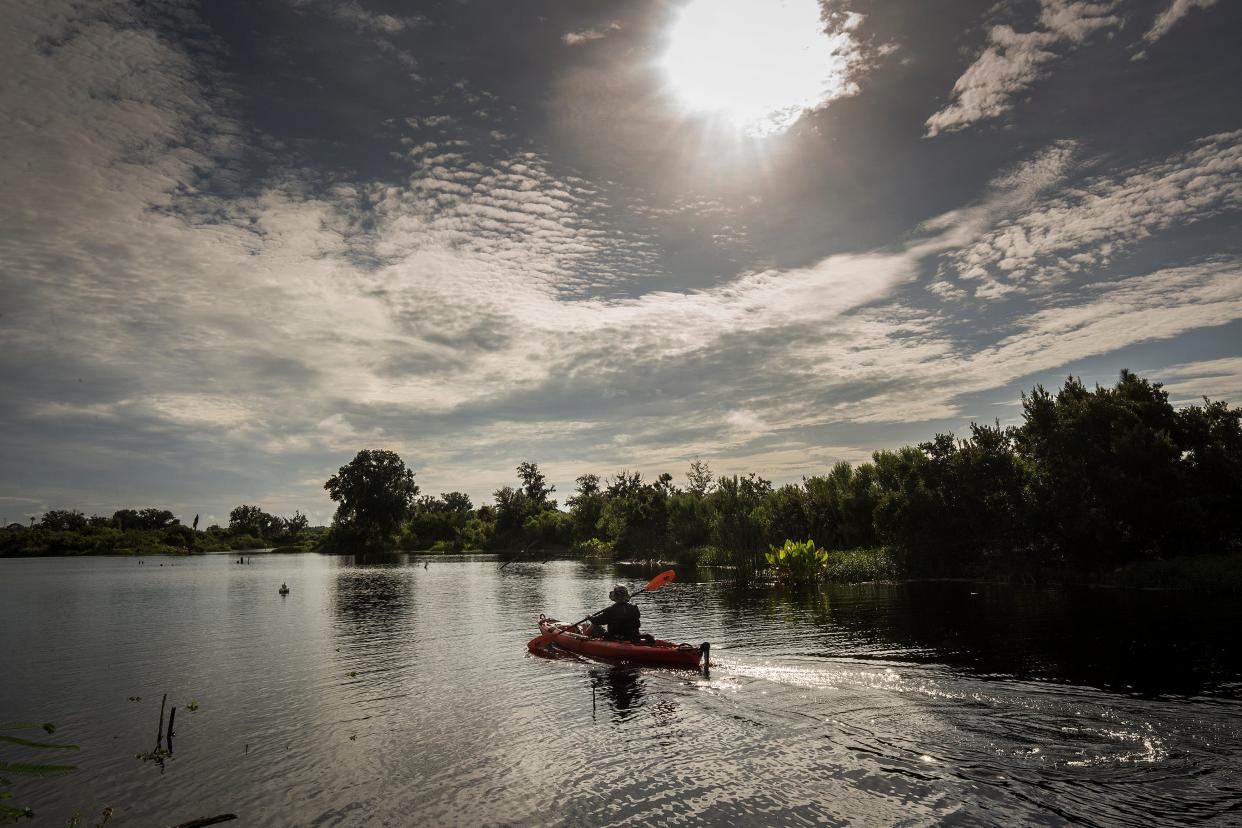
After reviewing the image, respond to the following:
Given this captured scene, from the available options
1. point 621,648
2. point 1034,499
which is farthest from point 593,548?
point 621,648

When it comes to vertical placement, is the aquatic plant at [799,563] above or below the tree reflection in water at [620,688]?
above

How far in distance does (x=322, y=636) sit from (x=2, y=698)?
11865 mm

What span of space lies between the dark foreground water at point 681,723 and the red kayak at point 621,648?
430 millimetres

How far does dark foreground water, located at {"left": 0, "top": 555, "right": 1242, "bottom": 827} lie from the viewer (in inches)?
434

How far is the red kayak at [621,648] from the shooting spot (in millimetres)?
20125

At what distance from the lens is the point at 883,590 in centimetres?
4159

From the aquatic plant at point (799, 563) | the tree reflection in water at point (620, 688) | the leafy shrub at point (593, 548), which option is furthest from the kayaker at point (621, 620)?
the leafy shrub at point (593, 548)

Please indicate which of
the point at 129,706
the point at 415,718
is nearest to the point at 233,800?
the point at 415,718

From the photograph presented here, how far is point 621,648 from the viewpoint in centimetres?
2133

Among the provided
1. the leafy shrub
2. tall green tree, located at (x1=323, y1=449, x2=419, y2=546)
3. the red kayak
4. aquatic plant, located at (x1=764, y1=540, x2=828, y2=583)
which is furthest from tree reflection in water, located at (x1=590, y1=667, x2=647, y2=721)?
tall green tree, located at (x1=323, y1=449, x2=419, y2=546)

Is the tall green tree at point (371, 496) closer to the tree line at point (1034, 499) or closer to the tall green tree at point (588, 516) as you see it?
the tall green tree at point (588, 516)

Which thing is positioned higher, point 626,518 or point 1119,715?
point 626,518

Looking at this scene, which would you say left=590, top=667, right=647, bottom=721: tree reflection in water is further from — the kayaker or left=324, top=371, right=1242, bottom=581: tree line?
left=324, top=371, right=1242, bottom=581: tree line

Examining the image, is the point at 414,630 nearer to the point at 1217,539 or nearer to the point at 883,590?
the point at 883,590
